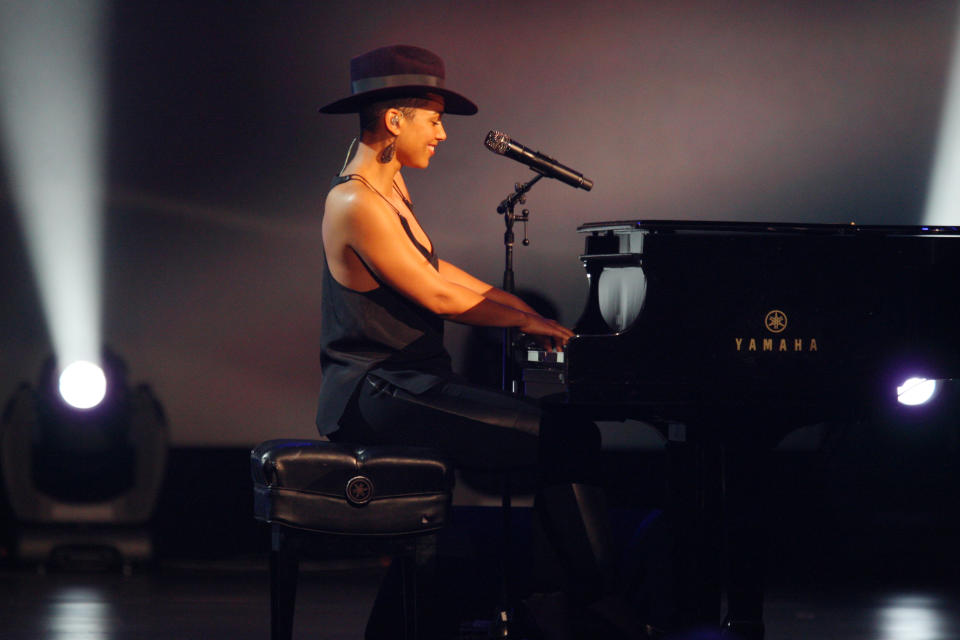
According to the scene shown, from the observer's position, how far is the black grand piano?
7.97 ft

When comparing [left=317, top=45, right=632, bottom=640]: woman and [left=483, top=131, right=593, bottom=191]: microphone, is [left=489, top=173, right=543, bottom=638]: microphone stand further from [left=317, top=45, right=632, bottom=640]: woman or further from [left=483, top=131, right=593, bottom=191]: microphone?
[left=317, top=45, right=632, bottom=640]: woman

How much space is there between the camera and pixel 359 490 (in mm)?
2373

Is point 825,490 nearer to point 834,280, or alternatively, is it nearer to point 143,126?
point 834,280

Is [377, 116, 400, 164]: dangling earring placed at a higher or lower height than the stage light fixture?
higher

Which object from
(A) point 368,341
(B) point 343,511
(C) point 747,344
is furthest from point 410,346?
(C) point 747,344

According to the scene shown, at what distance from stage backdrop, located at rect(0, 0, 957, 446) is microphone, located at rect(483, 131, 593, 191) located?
1.57m

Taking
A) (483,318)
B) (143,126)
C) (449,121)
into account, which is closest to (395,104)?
(483,318)

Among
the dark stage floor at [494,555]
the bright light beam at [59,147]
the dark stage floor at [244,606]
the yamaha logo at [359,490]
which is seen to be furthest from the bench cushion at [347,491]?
the bright light beam at [59,147]

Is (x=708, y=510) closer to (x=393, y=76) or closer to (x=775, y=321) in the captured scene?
(x=775, y=321)

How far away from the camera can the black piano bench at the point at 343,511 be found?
7.75 feet

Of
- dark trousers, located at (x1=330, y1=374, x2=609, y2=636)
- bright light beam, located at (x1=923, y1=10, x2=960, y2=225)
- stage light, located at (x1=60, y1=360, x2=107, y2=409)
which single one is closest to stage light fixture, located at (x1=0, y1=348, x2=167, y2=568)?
stage light, located at (x1=60, y1=360, x2=107, y2=409)

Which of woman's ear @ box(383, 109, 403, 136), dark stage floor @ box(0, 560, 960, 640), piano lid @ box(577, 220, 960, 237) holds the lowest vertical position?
dark stage floor @ box(0, 560, 960, 640)

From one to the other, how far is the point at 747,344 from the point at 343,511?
3.17 ft

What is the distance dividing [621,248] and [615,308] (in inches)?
6.8
